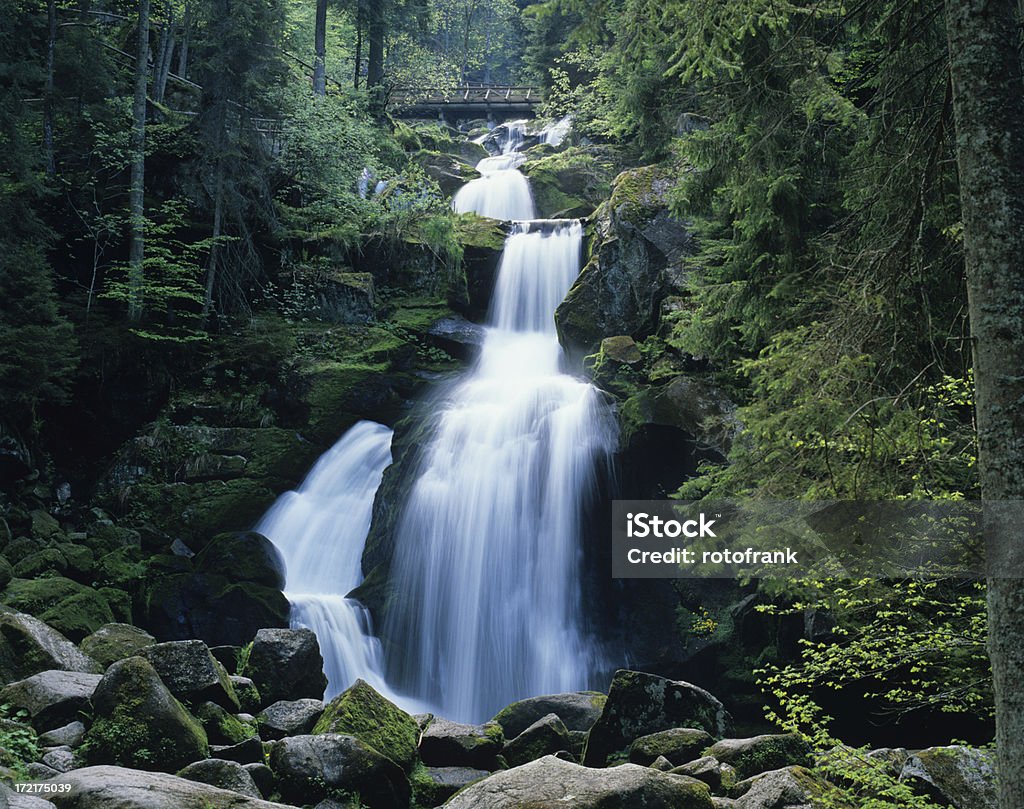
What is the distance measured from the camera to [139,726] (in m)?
6.73

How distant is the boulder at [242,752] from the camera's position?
23.5ft

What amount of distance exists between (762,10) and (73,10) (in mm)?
17151

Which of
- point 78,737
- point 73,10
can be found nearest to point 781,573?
point 78,737

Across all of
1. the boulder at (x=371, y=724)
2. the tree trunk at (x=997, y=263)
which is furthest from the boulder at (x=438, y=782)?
the tree trunk at (x=997, y=263)

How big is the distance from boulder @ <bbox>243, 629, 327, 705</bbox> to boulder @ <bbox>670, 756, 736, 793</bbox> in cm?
463

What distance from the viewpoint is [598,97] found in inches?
965

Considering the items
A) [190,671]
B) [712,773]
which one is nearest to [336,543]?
[190,671]

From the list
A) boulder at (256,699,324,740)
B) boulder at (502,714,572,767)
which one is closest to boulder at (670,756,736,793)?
boulder at (502,714,572,767)

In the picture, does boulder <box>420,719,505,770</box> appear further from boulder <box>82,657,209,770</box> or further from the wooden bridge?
the wooden bridge

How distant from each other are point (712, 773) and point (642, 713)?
5.62 ft

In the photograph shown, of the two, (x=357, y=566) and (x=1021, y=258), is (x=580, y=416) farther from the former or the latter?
(x=1021, y=258)

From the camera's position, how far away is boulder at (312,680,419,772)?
24.8 ft

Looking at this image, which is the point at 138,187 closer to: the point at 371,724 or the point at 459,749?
the point at 371,724

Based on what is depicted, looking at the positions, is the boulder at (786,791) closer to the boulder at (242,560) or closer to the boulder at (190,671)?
the boulder at (190,671)
